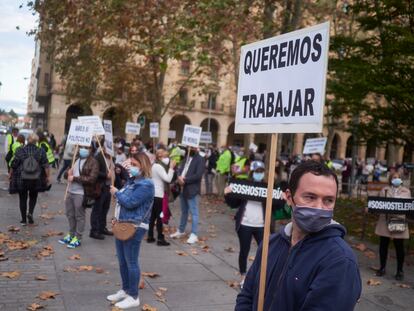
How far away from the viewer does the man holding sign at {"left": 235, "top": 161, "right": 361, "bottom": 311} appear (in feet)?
6.95

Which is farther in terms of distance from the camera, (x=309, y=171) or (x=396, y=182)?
(x=396, y=182)

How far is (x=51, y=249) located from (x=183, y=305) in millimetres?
3127

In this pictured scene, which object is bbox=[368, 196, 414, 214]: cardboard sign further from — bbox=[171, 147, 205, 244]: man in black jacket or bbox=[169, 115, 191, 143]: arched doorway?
bbox=[169, 115, 191, 143]: arched doorway

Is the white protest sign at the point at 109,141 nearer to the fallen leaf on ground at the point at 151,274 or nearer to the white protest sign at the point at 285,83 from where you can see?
the fallen leaf on ground at the point at 151,274

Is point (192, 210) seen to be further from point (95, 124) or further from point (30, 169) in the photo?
point (30, 169)

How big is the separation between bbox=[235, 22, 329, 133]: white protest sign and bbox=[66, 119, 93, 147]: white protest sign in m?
5.96

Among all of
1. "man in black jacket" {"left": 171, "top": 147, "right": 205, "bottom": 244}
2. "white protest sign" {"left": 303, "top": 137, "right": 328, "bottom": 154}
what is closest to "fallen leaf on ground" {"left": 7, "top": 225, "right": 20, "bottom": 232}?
"man in black jacket" {"left": 171, "top": 147, "right": 205, "bottom": 244}

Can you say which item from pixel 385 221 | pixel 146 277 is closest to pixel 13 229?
pixel 146 277

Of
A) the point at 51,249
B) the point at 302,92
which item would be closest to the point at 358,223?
the point at 51,249

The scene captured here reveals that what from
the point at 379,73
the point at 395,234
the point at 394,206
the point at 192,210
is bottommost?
the point at 192,210

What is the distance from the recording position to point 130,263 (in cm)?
550

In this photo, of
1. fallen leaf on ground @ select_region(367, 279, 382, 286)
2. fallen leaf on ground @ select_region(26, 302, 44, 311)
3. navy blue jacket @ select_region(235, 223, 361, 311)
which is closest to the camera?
navy blue jacket @ select_region(235, 223, 361, 311)

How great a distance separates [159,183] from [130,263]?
3.26 meters

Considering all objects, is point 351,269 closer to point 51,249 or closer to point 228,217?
point 51,249
